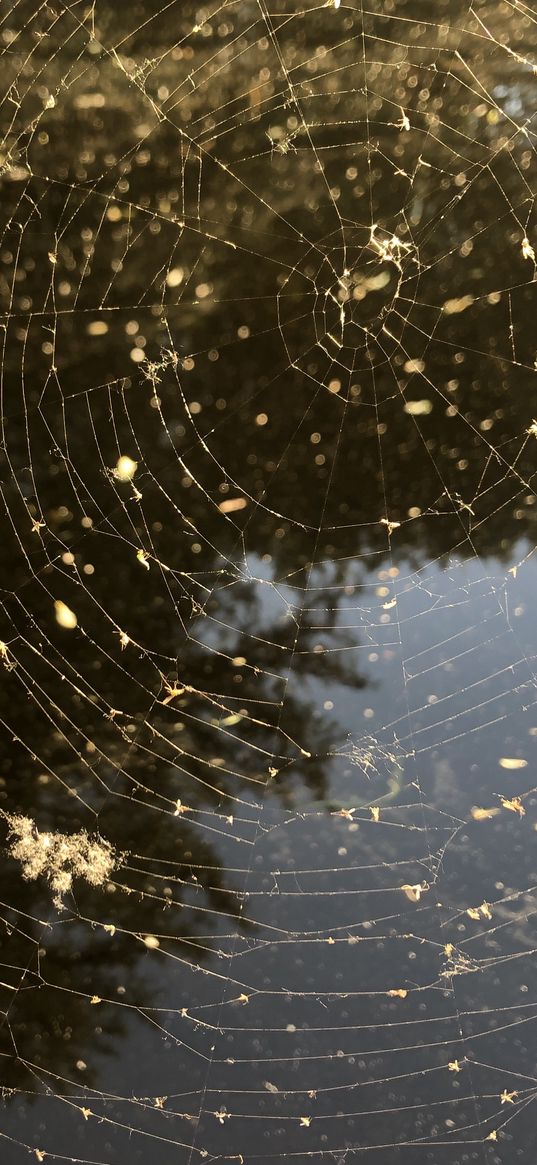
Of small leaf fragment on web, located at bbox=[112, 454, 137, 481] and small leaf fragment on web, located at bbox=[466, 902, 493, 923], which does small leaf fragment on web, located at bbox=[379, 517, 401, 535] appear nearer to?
small leaf fragment on web, located at bbox=[112, 454, 137, 481]

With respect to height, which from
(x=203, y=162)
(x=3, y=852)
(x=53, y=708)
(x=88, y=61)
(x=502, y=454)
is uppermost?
(x=88, y=61)

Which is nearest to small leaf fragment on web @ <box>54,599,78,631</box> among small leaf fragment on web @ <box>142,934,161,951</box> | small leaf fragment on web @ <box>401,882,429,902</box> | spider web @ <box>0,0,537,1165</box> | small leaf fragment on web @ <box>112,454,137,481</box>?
spider web @ <box>0,0,537,1165</box>

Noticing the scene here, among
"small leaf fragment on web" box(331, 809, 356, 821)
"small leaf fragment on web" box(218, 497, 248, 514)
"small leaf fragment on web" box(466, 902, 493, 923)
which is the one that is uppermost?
"small leaf fragment on web" box(218, 497, 248, 514)

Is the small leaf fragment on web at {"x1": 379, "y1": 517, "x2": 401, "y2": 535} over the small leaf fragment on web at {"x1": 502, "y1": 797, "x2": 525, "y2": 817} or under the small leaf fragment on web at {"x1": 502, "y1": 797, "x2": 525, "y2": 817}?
over

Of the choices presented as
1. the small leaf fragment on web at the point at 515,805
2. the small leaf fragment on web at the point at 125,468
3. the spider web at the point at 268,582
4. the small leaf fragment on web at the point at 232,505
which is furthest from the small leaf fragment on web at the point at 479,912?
the small leaf fragment on web at the point at 125,468

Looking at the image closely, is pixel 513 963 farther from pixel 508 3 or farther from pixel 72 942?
pixel 508 3

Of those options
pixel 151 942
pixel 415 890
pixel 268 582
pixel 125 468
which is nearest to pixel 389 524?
pixel 268 582

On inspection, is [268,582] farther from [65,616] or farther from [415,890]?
[415,890]

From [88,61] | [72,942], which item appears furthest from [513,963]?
[88,61]
